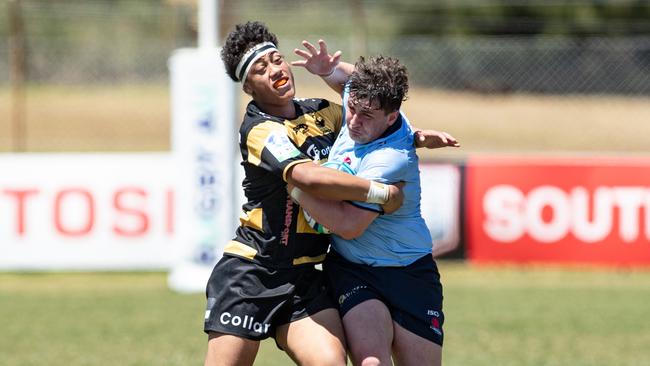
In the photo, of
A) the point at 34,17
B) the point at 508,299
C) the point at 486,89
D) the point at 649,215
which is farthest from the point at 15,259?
the point at 34,17

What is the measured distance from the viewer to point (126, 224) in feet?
44.7

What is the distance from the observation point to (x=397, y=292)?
17.8 feet

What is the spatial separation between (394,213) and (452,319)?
5.60 m

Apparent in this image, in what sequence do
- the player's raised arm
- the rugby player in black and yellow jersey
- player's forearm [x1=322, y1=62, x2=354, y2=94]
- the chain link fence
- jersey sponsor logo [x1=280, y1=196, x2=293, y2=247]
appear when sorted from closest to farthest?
1. the rugby player in black and yellow jersey
2. jersey sponsor logo [x1=280, y1=196, x2=293, y2=247]
3. the player's raised arm
4. player's forearm [x1=322, y1=62, x2=354, y2=94]
5. the chain link fence

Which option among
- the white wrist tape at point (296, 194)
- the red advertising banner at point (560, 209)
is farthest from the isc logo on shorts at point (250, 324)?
the red advertising banner at point (560, 209)

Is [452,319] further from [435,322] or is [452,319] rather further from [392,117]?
[392,117]

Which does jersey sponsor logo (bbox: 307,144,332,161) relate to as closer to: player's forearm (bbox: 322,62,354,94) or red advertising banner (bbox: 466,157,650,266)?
player's forearm (bbox: 322,62,354,94)

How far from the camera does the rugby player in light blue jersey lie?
17.1ft

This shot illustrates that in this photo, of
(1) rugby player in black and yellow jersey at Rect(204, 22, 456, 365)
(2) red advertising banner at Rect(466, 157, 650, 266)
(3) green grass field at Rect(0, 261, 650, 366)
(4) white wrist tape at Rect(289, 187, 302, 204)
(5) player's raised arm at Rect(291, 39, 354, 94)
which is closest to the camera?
(4) white wrist tape at Rect(289, 187, 302, 204)

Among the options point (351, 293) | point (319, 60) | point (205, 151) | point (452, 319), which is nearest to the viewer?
point (351, 293)

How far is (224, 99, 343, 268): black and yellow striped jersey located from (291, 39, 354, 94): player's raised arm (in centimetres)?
30

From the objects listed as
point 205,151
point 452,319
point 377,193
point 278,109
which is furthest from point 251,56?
point 205,151

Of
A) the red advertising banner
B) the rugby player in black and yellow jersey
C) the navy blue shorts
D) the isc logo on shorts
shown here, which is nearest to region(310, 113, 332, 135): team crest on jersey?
the rugby player in black and yellow jersey

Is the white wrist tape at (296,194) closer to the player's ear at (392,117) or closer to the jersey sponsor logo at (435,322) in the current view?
the player's ear at (392,117)
